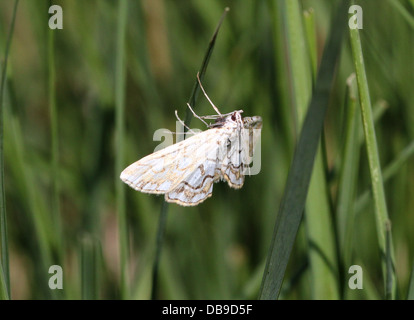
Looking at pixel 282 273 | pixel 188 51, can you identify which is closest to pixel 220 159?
pixel 282 273

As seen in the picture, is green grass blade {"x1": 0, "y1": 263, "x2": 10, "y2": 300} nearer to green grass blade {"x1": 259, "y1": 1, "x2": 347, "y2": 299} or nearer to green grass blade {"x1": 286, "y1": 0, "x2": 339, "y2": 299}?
green grass blade {"x1": 259, "y1": 1, "x2": 347, "y2": 299}

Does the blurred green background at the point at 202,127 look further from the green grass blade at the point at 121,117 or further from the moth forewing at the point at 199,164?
the green grass blade at the point at 121,117

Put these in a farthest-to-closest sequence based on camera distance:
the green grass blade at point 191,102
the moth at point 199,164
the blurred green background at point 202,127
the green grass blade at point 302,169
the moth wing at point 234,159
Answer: the blurred green background at point 202,127, the moth wing at point 234,159, the moth at point 199,164, the green grass blade at point 191,102, the green grass blade at point 302,169

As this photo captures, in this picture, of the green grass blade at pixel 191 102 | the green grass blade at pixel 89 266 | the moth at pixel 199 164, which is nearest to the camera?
the green grass blade at pixel 191 102

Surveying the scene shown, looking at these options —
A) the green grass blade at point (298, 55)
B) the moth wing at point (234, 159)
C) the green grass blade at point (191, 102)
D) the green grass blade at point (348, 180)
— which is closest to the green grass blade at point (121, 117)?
the green grass blade at point (191, 102)
